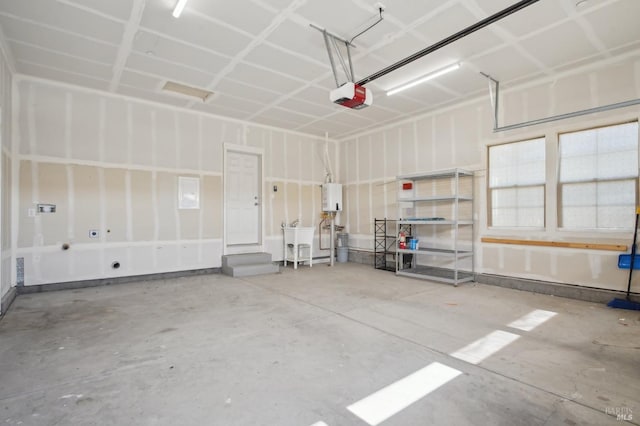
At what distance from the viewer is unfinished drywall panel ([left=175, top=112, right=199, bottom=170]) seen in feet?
19.4

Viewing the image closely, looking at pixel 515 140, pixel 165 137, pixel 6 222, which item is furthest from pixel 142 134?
pixel 515 140

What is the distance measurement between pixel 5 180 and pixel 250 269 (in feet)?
12.2

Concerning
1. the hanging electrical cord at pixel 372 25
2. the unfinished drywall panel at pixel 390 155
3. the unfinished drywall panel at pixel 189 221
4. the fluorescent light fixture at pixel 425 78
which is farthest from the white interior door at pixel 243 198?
the hanging electrical cord at pixel 372 25

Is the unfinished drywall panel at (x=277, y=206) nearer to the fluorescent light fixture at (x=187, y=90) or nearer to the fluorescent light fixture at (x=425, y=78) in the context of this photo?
the fluorescent light fixture at (x=187, y=90)

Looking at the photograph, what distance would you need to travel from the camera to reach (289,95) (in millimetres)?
5285

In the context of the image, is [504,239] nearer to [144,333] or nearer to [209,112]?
[144,333]

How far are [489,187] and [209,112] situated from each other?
5.35m

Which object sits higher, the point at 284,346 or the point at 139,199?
the point at 139,199

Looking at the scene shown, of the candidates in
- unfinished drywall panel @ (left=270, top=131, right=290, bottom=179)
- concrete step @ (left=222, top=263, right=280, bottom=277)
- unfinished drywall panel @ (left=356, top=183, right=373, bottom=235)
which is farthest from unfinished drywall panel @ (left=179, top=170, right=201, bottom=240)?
unfinished drywall panel @ (left=356, top=183, right=373, bottom=235)

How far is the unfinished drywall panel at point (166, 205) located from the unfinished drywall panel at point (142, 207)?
0.25ft

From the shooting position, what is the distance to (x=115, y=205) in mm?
5270

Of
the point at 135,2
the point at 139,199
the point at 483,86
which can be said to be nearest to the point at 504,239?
the point at 483,86

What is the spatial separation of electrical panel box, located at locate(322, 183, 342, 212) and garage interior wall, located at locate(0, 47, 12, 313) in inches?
216

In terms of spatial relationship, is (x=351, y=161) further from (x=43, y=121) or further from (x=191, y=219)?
(x=43, y=121)
